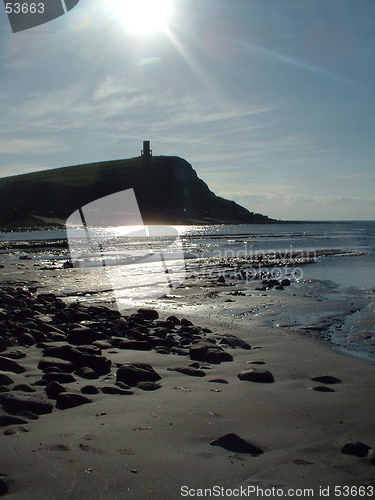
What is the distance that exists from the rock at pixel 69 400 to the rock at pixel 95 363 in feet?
3.38

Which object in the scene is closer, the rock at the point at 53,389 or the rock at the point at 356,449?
the rock at the point at 356,449

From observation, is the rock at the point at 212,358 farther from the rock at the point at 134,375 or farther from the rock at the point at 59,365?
the rock at the point at 59,365

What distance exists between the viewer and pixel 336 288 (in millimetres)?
16062

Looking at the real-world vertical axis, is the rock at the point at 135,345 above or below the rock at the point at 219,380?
above

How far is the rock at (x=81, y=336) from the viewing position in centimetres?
689

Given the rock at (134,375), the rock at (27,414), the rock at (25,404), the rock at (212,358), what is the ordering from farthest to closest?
the rock at (212,358) < the rock at (134,375) < the rock at (25,404) < the rock at (27,414)

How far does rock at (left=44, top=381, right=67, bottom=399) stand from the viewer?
14.7ft

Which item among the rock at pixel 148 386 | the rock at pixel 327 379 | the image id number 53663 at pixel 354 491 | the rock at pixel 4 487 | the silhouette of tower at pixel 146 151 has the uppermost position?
the silhouette of tower at pixel 146 151

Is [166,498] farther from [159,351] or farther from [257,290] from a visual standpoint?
[257,290]

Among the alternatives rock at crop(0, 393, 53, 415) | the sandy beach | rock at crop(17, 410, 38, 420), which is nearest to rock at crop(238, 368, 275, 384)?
the sandy beach

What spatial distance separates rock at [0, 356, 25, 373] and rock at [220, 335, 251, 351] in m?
3.50

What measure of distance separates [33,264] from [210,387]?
71.6 feet
